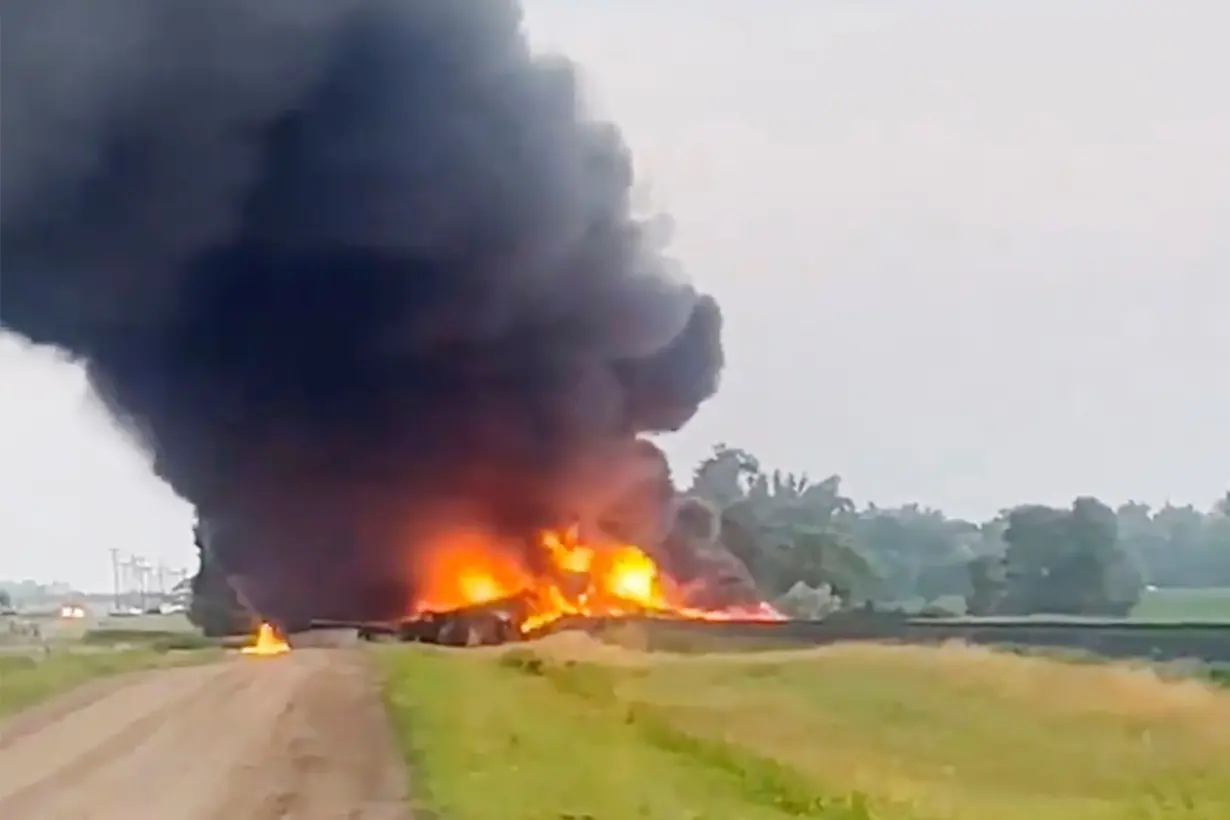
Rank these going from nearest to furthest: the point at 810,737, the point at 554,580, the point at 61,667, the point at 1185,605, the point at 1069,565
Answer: the point at 810,737 → the point at 61,667 → the point at 554,580 → the point at 1069,565 → the point at 1185,605

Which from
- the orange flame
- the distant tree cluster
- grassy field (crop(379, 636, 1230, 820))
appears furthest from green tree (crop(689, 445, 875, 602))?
grassy field (crop(379, 636, 1230, 820))

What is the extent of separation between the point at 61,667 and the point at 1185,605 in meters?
81.1

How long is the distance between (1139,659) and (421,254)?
24199 millimetres

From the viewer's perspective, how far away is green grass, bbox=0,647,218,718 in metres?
33.9

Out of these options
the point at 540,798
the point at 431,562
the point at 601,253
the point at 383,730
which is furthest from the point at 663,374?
the point at 540,798

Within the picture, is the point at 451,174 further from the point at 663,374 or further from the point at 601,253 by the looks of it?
the point at 663,374

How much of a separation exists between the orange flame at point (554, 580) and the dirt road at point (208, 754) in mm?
20824

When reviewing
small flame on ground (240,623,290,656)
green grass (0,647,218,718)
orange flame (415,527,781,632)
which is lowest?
green grass (0,647,218,718)

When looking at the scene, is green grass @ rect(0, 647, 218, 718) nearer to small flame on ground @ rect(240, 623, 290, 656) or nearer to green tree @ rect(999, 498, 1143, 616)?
small flame on ground @ rect(240, 623, 290, 656)

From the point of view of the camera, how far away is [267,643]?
2122 inches

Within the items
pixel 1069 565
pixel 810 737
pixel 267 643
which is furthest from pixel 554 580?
pixel 1069 565

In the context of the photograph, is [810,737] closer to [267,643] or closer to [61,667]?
[61,667]

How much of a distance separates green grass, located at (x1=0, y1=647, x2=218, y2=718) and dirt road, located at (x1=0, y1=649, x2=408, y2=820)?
41.1 inches

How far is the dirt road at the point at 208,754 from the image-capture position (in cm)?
1703
